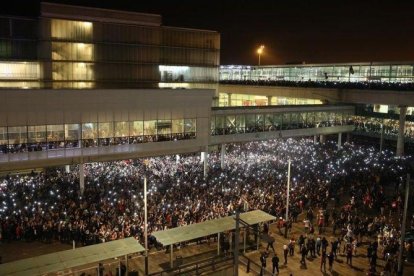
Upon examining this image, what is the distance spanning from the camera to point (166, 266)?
19.4m

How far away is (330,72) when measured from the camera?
66000 millimetres

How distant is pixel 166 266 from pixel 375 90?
32.9 metres

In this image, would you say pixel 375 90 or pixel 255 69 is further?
pixel 255 69

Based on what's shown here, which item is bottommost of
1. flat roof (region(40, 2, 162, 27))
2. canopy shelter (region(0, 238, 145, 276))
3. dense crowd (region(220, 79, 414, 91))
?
canopy shelter (region(0, 238, 145, 276))

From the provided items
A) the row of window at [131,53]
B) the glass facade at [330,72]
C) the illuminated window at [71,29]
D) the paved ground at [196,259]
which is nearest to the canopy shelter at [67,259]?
the paved ground at [196,259]

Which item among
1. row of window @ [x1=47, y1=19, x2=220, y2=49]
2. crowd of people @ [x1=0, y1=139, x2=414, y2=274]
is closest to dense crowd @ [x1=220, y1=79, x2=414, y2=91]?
crowd of people @ [x1=0, y1=139, x2=414, y2=274]

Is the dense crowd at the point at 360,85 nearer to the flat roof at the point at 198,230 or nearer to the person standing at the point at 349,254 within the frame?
the person standing at the point at 349,254

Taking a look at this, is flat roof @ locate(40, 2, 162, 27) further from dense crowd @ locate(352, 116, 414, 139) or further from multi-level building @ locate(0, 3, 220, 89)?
dense crowd @ locate(352, 116, 414, 139)

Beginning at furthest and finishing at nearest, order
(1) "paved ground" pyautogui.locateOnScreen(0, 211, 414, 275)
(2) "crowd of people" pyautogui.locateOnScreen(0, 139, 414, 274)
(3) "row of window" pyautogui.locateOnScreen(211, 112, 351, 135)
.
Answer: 1. (3) "row of window" pyautogui.locateOnScreen(211, 112, 351, 135)
2. (2) "crowd of people" pyautogui.locateOnScreen(0, 139, 414, 274)
3. (1) "paved ground" pyautogui.locateOnScreen(0, 211, 414, 275)

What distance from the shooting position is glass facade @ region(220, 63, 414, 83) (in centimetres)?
5325

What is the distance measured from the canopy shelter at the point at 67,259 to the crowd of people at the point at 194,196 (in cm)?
351

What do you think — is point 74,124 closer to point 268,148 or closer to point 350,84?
point 268,148

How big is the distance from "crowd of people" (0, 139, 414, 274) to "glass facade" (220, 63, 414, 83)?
1851 centimetres

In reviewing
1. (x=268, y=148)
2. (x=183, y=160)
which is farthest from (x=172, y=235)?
(x=268, y=148)
